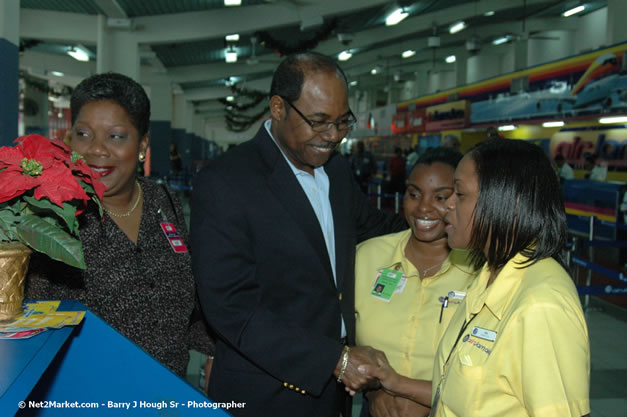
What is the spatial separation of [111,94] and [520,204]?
132 centimetres

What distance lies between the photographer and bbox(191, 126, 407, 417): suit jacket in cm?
156

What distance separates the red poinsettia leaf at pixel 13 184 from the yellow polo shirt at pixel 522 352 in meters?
1.06

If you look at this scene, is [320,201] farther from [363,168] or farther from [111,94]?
[363,168]

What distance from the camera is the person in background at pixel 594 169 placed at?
10852 millimetres

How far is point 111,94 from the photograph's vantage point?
1.77 metres

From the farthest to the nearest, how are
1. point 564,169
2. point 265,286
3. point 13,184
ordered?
1. point 564,169
2. point 265,286
3. point 13,184

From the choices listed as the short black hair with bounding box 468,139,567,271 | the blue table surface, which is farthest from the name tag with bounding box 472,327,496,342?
the blue table surface

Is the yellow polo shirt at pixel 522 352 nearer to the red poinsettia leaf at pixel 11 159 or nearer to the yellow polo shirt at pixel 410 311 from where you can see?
the yellow polo shirt at pixel 410 311

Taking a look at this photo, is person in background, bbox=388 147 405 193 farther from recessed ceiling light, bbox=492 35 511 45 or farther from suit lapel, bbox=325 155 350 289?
suit lapel, bbox=325 155 350 289

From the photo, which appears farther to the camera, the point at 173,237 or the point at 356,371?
the point at 173,237

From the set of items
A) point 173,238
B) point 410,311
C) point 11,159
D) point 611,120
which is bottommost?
point 410,311

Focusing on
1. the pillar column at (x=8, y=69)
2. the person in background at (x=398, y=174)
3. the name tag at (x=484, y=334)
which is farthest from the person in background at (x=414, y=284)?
the person in background at (x=398, y=174)

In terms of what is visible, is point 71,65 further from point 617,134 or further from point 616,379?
point 616,379

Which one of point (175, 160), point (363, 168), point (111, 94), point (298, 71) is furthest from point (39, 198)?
point (175, 160)
